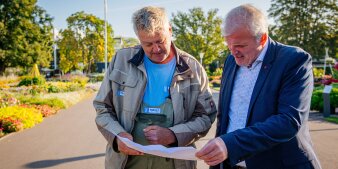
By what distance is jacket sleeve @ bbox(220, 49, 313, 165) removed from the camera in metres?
1.94

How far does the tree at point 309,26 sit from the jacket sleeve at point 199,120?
47861 millimetres

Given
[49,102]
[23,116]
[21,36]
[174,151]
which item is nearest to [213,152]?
[174,151]

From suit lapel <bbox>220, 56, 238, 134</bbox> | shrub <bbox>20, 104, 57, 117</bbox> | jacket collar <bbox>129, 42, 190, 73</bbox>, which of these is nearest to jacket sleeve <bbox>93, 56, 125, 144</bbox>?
jacket collar <bbox>129, 42, 190, 73</bbox>

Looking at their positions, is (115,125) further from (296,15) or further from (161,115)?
(296,15)

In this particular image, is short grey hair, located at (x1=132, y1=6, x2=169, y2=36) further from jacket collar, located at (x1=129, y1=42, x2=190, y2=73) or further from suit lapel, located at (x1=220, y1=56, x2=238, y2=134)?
suit lapel, located at (x1=220, y1=56, x2=238, y2=134)

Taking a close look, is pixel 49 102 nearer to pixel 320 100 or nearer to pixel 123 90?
pixel 320 100

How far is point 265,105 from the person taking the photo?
6.95 feet

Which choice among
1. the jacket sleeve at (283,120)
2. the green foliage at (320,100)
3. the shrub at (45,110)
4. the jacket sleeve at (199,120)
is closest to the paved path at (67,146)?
the green foliage at (320,100)

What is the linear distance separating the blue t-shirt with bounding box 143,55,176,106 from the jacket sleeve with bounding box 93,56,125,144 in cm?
29

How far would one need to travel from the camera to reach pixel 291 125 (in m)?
1.98

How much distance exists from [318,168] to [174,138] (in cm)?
101

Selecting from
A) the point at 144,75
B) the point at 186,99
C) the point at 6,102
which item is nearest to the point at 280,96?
the point at 186,99

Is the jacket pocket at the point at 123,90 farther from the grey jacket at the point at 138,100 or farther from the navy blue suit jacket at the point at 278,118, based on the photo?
the navy blue suit jacket at the point at 278,118

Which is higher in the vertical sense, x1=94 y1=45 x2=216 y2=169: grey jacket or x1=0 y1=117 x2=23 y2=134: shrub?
x1=94 y1=45 x2=216 y2=169: grey jacket
